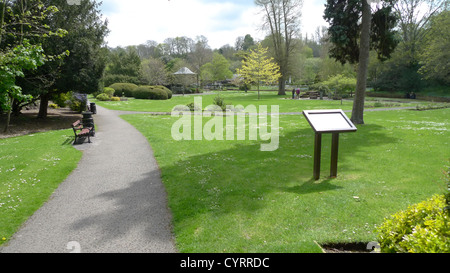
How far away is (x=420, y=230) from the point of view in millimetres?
3166

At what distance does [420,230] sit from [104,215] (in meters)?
5.44

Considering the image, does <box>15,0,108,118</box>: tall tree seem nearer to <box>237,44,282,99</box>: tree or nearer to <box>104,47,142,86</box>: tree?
<box>237,44,282,99</box>: tree

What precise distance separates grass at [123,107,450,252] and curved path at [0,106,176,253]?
425 mm

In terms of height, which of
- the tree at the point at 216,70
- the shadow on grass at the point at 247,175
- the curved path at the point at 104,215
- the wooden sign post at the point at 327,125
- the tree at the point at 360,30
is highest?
the tree at the point at 216,70

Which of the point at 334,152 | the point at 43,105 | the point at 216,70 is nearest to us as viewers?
the point at 334,152

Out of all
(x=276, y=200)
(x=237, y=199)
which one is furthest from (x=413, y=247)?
(x=237, y=199)

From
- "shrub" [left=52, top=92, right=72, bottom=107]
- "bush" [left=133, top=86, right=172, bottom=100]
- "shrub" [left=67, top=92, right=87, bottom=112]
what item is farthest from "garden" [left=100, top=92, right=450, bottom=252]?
"bush" [left=133, top=86, right=172, bottom=100]

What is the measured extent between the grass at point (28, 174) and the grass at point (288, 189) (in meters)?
2.99

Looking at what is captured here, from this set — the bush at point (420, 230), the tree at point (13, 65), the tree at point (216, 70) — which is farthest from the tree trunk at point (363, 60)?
the tree at point (216, 70)

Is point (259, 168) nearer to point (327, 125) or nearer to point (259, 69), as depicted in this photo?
point (327, 125)

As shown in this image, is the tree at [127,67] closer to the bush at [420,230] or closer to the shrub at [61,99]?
the shrub at [61,99]

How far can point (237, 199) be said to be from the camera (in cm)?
649

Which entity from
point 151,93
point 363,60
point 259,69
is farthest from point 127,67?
point 363,60

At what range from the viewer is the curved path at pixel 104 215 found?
4.78 m
